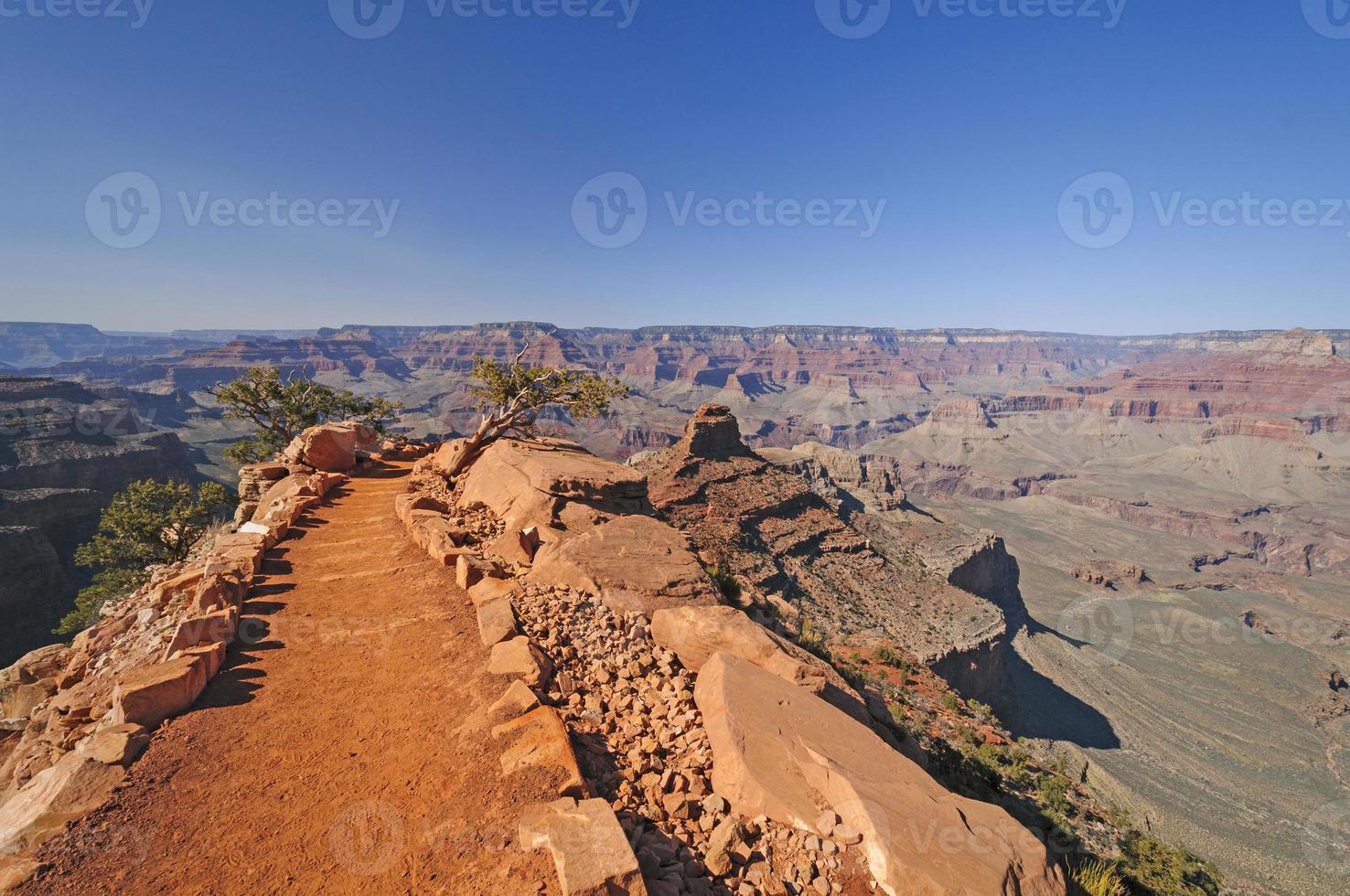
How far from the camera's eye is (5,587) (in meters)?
55.7

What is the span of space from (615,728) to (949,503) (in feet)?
595

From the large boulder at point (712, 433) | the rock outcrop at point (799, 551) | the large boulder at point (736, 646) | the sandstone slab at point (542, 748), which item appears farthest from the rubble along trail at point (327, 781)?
the large boulder at point (712, 433)

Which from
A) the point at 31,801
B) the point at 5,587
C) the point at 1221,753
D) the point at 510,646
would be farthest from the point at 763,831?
the point at 5,587

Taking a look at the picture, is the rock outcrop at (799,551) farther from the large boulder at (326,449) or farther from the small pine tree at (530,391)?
the large boulder at (326,449)

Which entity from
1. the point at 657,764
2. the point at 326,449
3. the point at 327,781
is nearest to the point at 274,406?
the point at 326,449

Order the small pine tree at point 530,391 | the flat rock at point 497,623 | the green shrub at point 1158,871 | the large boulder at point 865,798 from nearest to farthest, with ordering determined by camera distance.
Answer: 1. the large boulder at point 865,798
2. the flat rock at point 497,623
3. the green shrub at point 1158,871
4. the small pine tree at point 530,391

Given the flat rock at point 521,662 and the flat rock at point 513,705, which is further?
the flat rock at point 521,662

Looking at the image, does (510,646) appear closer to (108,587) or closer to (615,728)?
(615,728)

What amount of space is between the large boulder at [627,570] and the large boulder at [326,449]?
51.3ft

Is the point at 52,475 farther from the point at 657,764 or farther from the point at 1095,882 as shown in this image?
the point at 1095,882
